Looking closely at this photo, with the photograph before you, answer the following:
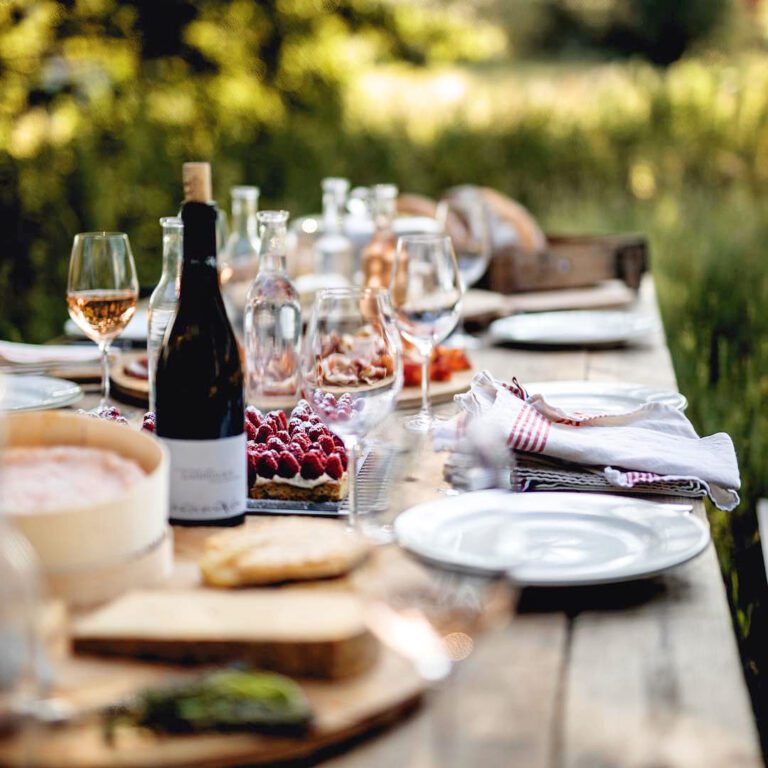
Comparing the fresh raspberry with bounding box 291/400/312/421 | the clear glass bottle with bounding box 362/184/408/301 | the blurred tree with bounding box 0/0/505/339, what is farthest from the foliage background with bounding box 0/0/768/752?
the fresh raspberry with bounding box 291/400/312/421

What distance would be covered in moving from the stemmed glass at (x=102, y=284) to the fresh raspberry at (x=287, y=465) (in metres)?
0.45

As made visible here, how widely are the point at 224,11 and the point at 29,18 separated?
1341 mm

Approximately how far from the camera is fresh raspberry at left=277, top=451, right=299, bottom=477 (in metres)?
1.39

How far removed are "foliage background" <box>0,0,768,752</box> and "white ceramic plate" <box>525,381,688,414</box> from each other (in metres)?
1.02

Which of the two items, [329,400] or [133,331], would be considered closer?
[329,400]

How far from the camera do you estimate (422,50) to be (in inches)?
277

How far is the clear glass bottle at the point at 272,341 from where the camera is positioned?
1810mm

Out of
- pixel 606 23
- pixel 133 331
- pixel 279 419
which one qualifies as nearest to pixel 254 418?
pixel 279 419

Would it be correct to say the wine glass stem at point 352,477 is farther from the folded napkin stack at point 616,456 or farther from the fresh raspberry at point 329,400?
the folded napkin stack at point 616,456

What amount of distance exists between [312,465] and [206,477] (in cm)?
18

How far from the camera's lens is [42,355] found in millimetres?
2082

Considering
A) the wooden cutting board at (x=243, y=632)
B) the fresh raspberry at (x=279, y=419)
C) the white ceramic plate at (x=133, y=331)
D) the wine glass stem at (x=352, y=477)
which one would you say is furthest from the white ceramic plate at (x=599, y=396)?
the wooden cutting board at (x=243, y=632)

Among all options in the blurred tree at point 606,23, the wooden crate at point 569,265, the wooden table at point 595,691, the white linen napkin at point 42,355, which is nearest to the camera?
the wooden table at point 595,691

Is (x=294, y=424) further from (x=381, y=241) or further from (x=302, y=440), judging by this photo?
(x=381, y=241)
